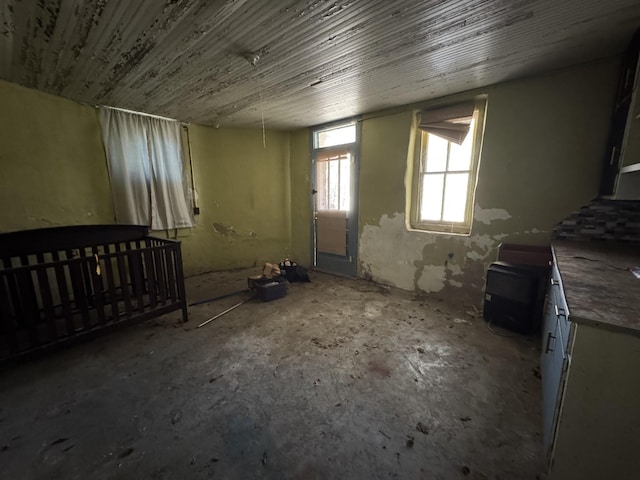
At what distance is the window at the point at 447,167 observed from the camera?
2.84m

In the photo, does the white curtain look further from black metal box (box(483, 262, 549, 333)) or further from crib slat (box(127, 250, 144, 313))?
black metal box (box(483, 262, 549, 333))

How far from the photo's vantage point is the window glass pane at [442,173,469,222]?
3025 mm

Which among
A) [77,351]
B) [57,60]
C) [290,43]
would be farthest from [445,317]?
[57,60]

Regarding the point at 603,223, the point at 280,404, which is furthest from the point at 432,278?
the point at 280,404

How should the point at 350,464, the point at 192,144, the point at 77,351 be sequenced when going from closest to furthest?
1. the point at 350,464
2. the point at 77,351
3. the point at 192,144

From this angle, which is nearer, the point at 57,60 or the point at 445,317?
the point at 57,60

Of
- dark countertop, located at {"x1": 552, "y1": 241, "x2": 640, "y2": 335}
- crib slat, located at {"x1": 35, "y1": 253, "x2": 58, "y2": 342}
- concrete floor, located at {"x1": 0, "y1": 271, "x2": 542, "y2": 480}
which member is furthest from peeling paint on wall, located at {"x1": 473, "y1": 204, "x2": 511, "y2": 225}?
crib slat, located at {"x1": 35, "y1": 253, "x2": 58, "y2": 342}

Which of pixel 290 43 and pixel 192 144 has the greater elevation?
pixel 290 43

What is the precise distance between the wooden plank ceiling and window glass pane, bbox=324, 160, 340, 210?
125 centimetres

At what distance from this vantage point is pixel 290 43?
5.92ft

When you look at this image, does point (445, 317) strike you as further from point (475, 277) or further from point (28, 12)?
point (28, 12)

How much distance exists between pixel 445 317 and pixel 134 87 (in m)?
3.98

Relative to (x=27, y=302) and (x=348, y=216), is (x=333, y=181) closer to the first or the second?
(x=348, y=216)

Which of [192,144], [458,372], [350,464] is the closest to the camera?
[350,464]
